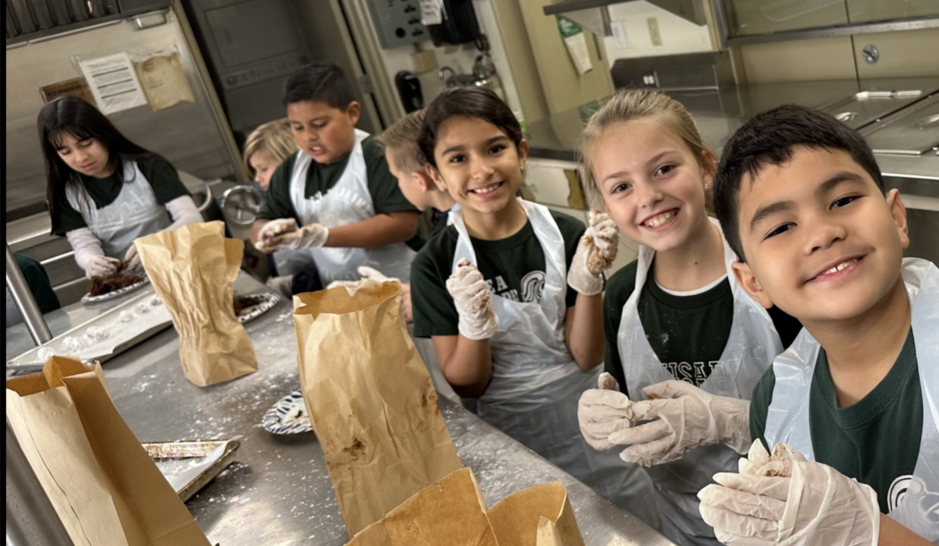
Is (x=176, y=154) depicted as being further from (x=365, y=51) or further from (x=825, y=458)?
(x=825, y=458)

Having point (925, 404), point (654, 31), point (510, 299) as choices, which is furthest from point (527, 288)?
point (654, 31)

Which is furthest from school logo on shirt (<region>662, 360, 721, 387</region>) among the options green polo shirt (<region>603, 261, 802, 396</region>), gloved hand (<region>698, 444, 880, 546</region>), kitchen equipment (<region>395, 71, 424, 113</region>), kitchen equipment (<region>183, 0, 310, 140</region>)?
kitchen equipment (<region>183, 0, 310, 140</region>)

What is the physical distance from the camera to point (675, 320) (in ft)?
4.31

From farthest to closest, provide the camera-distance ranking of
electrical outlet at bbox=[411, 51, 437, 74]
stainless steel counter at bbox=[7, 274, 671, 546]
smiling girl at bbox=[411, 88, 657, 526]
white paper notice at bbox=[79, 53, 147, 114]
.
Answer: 1. electrical outlet at bbox=[411, 51, 437, 74]
2. white paper notice at bbox=[79, 53, 147, 114]
3. smiling girl at bbox=[411, 88, 657, 526]
4. stainless steel counter at bbox=[7, 274, 671, 546]

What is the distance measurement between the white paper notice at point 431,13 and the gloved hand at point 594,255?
255cm

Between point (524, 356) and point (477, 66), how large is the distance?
96.5 inches

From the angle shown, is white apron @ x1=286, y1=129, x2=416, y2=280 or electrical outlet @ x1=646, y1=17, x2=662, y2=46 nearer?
white apron @ x1=286, y1=129, x2=416, y2=280

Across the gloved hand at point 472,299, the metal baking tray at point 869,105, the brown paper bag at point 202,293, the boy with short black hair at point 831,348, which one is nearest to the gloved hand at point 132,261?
the brown paper bag at point 202,293

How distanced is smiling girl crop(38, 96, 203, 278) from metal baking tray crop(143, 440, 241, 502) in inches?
56.9

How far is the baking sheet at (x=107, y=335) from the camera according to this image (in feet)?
5.88

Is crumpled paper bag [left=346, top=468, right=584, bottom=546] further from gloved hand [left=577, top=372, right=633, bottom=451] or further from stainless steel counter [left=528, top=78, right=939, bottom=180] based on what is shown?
stainless steel counter [left=528, top=78, right=939, bottom=180]

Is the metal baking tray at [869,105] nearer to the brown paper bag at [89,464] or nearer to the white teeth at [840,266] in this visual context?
the white teeth at [840,266]

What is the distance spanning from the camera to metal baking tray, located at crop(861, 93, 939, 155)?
1.84m

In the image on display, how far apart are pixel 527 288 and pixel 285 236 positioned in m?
0.80
